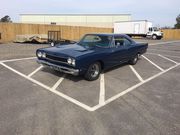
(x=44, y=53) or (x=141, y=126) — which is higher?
(x=44, y=53)

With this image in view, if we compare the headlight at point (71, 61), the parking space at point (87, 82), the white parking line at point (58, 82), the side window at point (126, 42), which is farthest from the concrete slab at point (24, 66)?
the side window at point (126, 42)

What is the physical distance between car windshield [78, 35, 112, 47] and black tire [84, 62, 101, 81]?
0.93 m

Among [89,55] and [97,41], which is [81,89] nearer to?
[89,55]

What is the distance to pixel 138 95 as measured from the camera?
511 centimetres

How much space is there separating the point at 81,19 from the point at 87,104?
187ft

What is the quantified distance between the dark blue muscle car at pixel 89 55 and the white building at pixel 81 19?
169ft

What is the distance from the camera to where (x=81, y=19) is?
58.9 metres

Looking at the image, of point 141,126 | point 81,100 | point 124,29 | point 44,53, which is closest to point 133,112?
point 141,126

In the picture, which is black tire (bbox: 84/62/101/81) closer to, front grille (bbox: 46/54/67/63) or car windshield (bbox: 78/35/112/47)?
front grille (bbox: 46/54/67/63)

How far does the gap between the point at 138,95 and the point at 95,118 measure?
6.06ft

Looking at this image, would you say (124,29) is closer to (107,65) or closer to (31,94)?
(107,65)

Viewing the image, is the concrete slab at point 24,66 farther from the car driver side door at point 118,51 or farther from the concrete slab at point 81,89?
the car driver side door at point 118,51

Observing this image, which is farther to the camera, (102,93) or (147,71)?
(147,71)

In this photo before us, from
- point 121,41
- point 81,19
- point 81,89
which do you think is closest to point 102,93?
point 81,89
